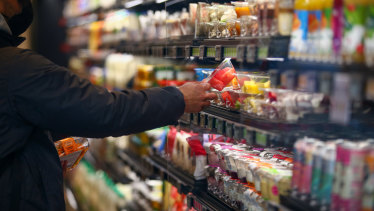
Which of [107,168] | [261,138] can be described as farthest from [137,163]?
[261,138]

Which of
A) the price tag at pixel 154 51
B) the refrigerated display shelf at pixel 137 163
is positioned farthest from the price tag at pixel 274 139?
the refrigerated display shelf at pixel 137 163

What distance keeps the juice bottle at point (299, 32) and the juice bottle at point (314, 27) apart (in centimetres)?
1

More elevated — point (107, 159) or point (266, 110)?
point (266, 110)

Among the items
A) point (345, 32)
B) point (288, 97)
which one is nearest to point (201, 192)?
point (288, 97)

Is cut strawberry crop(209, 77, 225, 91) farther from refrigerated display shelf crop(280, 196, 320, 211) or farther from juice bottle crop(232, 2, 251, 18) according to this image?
refrigerated display shelf crop(280, 196, 320, 211)

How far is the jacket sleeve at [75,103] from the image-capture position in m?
1.48

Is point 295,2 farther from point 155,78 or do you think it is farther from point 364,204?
point 155,78

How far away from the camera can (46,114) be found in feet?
4.90

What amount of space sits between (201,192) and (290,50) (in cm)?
101

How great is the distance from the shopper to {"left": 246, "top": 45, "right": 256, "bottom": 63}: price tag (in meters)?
0.33

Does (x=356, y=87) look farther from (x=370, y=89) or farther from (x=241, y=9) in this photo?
(x=241, y=9)

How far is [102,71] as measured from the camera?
173 inches

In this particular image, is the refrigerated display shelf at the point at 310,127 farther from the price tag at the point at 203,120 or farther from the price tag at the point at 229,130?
the price tag at the point at 203,120

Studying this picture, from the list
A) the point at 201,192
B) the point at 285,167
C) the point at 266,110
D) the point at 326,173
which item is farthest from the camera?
the point at 201,192
